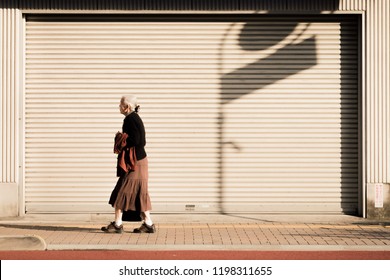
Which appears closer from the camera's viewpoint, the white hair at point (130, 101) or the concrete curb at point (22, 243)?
the concrete curb at point (22, 243)

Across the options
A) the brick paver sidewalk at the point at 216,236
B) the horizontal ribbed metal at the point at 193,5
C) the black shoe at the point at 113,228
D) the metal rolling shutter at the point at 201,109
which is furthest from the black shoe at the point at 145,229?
the horizontal ribbed metal at the point at 193,5

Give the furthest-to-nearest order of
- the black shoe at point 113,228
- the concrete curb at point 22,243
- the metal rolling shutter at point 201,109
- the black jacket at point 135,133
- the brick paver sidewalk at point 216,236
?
the metal rolling shutter at point 201,109, the black shoe at point 113,228, the black jacket at point 135,133, the brick paver sidewalk at point 216,236, the concrete curb at point 22,243

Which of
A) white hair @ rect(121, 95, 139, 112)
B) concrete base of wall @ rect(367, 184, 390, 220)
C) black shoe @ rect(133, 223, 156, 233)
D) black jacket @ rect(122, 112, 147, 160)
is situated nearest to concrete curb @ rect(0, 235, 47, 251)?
black shoe @ rect(133, 223, 156, 233)

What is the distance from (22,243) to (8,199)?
3.24 meters

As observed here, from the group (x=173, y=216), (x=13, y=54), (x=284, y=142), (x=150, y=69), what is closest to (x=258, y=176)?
(x=284, y=142)

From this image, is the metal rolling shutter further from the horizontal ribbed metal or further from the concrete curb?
the concrete curb

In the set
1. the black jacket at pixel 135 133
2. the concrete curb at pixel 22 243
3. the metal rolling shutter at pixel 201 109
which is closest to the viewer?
the concrete curb at pixel 22 243

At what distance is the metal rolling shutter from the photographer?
13508 millimetres

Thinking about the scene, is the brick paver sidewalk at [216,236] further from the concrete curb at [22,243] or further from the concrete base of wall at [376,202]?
the concrete base of wall at [376,202]

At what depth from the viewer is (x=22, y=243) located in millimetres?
10156

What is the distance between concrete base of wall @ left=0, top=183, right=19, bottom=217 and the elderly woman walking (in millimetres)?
2591

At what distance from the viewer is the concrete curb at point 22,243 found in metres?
10.1

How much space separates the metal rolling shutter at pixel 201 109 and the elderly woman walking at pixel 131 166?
2.20 meters

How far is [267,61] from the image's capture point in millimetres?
13555
